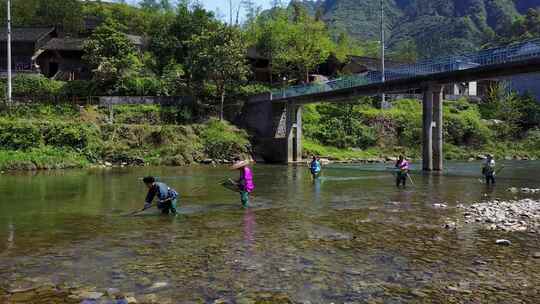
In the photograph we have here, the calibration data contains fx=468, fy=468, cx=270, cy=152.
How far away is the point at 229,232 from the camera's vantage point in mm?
12398

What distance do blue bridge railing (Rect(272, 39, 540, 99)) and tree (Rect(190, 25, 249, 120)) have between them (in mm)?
9576

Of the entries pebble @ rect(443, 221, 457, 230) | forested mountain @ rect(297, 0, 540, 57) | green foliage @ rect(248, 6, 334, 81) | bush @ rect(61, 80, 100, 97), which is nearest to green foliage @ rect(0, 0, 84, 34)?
bush @ rect(61, 80, 100, 97)

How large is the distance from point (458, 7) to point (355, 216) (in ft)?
555

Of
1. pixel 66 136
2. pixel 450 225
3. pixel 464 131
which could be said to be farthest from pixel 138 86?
pixel 450 225

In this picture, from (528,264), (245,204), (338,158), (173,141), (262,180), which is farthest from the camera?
(338,158)

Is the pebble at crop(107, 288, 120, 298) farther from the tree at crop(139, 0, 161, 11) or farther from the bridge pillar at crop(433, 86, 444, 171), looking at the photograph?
the tree at crop(139, 0, 161, 11)

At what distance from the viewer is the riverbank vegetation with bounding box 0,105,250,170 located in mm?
40188

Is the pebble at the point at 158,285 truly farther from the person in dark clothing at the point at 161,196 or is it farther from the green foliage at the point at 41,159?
the green foliage at the point at 41,159

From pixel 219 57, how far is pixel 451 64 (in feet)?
89.6

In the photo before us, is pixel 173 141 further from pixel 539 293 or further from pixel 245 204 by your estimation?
pixel 539 293

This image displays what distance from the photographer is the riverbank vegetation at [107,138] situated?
40188mm

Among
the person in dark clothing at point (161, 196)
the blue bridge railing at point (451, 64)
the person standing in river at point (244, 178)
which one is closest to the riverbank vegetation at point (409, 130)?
the blue bridge railing at point (451, 64)

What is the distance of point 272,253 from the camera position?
33.0 feet

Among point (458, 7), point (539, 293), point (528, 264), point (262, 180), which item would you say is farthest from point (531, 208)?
point (458, 7)
